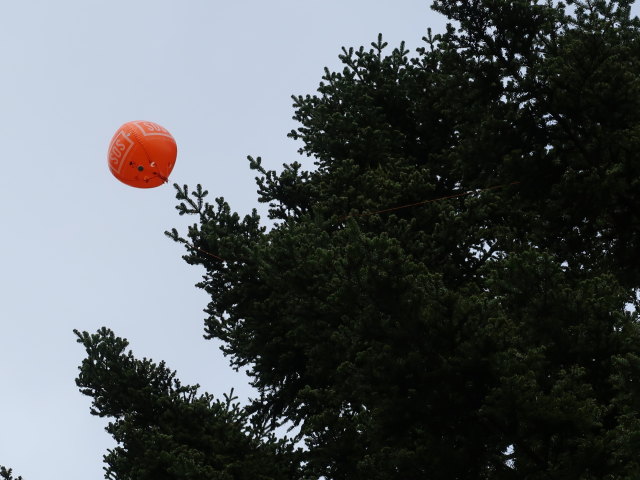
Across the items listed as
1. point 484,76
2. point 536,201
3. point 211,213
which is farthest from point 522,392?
point 211,213

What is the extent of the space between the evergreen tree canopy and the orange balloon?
1060 millimetres

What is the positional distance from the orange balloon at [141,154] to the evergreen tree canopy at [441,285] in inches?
41.7

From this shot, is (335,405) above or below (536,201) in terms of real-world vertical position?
below

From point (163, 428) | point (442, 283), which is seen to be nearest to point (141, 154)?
point (163, 428)

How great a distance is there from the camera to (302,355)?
13.0 meters

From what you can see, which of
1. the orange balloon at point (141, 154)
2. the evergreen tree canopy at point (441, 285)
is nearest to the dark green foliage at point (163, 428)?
the evergreen tree canopy at point (441, 285)

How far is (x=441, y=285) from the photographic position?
8492 mm

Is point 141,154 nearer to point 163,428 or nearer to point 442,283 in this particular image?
point 163,428

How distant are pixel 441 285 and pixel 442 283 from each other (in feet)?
0.22

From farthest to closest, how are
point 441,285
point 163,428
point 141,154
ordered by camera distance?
point 141,154, point 163,428, point 441,285

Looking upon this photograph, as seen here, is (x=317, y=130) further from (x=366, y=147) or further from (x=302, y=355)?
(x=302, y=355)

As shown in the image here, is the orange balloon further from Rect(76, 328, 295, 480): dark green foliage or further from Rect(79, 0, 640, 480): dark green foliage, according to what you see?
Rect(76, 328, 295, 480): dark green foliage

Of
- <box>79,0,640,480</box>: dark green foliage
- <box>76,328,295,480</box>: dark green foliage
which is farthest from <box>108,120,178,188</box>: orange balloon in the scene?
<box>76,328,295,480</box>: dark green foliage

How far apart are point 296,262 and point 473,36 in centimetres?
375
